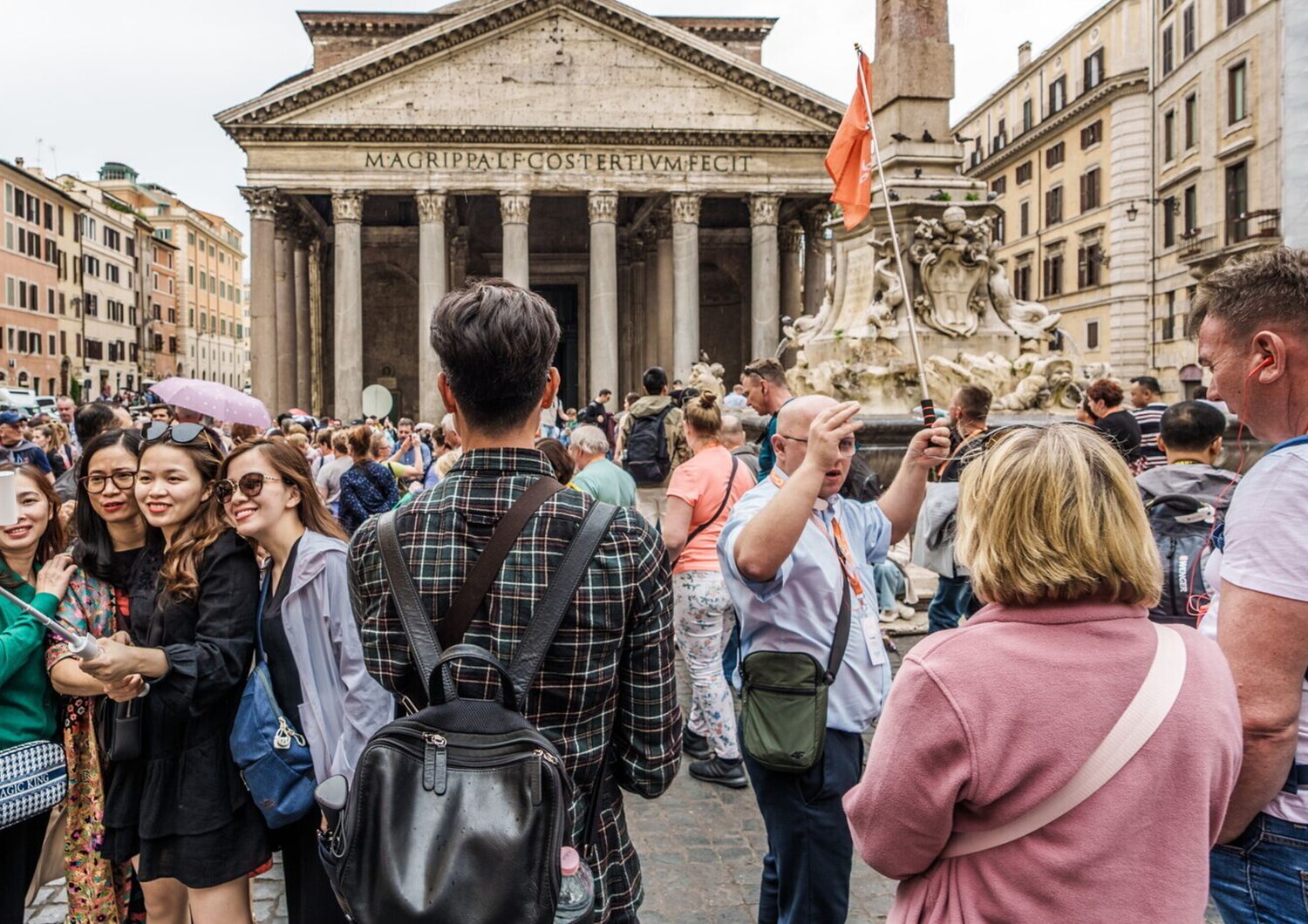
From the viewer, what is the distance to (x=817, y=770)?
282 centimetres

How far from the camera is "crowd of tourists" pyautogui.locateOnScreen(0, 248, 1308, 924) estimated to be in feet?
5.16

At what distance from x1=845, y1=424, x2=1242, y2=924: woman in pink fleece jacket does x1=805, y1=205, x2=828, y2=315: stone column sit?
34.7 metres

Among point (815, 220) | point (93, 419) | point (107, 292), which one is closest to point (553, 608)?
point (93, 419)

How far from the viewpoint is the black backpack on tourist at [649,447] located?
10414mm

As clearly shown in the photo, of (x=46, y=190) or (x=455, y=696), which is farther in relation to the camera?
(x=46, y=190)

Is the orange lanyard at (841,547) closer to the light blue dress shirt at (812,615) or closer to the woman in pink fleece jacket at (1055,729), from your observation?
the light blue dress shirt at (812,615)

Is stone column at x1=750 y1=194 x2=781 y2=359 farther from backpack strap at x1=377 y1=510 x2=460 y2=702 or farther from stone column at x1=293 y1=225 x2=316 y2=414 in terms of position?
backpack strap at x1=377 y1=510 x2=460 y2=702

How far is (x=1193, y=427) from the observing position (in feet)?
13.4

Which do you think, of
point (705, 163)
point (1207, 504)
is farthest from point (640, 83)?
point (1207, 504)

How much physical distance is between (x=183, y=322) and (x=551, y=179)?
54.9 metres

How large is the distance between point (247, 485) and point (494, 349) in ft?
4.19

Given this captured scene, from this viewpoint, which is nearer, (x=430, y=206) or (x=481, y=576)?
(x=481, y=576)

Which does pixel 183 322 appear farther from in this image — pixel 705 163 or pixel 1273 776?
pixel 1273 776

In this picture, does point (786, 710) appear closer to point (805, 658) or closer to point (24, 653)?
point (805, 658)
